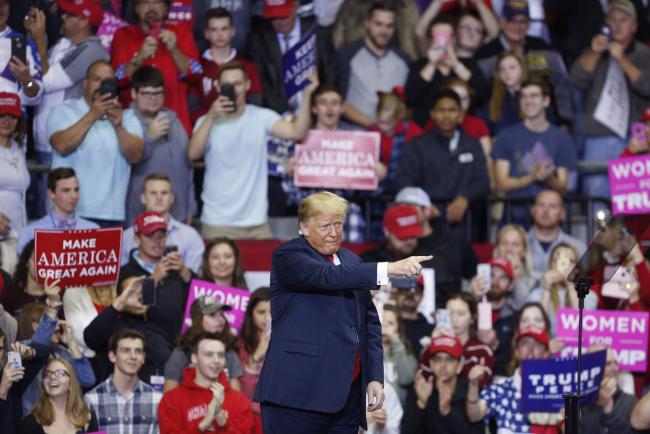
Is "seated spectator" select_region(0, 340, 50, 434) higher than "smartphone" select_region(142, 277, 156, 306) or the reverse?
the reverse

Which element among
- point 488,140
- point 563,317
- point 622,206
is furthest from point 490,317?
point 488,140

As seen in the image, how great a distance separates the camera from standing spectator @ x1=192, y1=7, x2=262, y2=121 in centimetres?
1306

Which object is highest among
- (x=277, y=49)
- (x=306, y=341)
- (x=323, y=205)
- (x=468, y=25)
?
(x=468, y=25)

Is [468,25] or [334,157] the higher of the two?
[468,25]

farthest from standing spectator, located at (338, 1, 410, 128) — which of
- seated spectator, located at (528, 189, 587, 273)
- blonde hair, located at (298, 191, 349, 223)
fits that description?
blonde hair, located at (298, 191, 349, 223)

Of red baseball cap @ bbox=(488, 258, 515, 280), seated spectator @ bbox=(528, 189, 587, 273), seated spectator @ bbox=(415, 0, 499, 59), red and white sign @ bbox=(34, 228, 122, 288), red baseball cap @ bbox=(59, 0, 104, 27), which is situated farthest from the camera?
seated spectator @ bbox=(415, 0, 499, 59)

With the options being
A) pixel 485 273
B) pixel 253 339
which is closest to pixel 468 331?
pixel 485 273

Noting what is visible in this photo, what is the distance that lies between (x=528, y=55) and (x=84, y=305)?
514 centimetres

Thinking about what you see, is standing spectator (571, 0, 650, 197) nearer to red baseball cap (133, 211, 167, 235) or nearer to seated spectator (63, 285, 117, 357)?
red baseball cap (133, 211, 167, 235)

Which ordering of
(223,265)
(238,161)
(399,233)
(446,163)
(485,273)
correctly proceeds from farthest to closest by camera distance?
(446,163) < (238,161) < (399,233) < (485,273) < (223,265)

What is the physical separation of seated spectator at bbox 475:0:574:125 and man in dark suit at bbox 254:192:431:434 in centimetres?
651

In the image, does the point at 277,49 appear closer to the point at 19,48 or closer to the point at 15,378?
the point at 19,48

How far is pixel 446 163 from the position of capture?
42.5 feet

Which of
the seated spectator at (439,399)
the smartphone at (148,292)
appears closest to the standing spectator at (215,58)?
the smartphone at (148,292)
